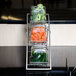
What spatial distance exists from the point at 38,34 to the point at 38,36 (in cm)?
2

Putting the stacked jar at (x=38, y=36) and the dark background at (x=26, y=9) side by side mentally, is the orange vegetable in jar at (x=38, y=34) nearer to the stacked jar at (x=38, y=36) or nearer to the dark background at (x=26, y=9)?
the stacked jar at (x=38, y=36)

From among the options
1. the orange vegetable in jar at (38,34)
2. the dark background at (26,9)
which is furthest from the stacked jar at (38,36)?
the dark background at (26,9)

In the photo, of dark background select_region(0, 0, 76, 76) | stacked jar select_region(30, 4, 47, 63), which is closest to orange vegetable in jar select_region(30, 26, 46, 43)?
stacked jar select_region(30, 4, 47, 63)

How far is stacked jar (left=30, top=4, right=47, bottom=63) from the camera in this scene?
1027mm

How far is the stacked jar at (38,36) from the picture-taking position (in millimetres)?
1027

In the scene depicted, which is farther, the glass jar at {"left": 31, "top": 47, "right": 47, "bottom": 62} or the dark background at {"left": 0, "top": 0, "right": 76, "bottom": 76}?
the dark background at {"left": 0, "top": 0, "right": 76, "bottom": 76}

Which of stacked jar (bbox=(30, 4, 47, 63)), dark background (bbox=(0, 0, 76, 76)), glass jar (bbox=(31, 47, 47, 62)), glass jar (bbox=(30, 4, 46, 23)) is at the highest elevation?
dark background (bbox=(0, 0, 76, 76))

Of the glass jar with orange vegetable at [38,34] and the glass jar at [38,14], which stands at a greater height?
the glass jar at [38,14]

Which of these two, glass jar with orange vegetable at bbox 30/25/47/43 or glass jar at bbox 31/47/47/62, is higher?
glass jar with orange vegetable at bbox 30/25/47/43

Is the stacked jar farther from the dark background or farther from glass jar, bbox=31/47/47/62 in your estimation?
the dark background

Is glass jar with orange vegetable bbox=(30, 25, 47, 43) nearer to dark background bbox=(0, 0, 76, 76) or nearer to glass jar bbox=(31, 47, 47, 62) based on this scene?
glass jar bbox=(31, 47, 47, 62)

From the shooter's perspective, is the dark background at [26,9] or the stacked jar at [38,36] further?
the dark background at [26,9]

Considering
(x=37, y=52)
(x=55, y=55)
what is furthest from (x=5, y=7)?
(x=55, y=55)

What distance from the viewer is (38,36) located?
1.02 meters
